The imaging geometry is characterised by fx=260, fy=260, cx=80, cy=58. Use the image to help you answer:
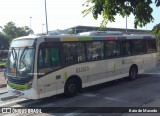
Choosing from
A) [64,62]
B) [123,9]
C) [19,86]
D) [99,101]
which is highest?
[123,9]

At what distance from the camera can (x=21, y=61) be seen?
1047 cm

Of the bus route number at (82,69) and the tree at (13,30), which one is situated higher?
the tree at (13,30)

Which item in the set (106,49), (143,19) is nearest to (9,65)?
(106,49)

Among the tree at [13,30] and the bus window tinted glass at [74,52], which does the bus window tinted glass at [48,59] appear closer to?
the bus window tinted glass at [74,52]

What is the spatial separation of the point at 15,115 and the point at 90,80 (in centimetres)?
485

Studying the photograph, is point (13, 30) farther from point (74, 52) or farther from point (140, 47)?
point (74, 52)

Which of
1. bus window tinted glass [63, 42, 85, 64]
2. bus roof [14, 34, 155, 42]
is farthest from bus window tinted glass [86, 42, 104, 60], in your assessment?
bus window tinted glass [63, 42, 85, 64]

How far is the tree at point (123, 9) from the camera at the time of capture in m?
4.52

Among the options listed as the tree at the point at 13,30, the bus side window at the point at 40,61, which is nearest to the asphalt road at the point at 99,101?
the bus side window at the point at 40,61

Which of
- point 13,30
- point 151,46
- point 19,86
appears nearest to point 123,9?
point 19,86

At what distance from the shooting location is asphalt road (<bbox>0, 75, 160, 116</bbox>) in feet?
31.0

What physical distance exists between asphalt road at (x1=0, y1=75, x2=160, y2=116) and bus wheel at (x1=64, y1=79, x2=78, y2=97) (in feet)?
0.81

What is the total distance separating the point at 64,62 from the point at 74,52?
0.91m

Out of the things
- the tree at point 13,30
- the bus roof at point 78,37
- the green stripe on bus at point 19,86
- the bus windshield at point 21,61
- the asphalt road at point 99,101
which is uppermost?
the tree at point 13,30
